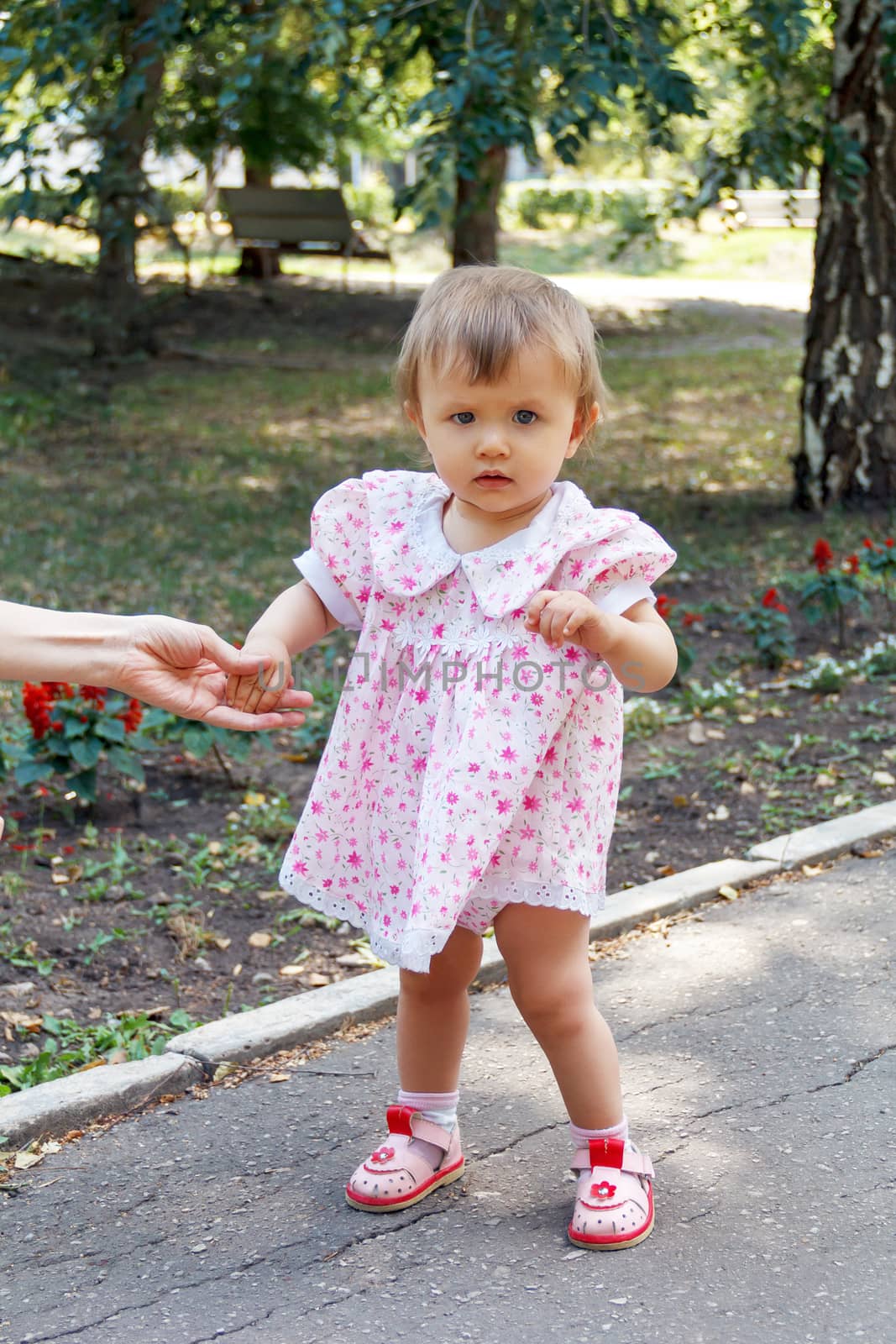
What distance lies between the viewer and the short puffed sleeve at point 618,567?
7.76 feet

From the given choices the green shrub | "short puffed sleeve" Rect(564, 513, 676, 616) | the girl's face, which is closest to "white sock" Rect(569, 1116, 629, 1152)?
"short puffed sleeve" Rect(564, 513, 676, 616)

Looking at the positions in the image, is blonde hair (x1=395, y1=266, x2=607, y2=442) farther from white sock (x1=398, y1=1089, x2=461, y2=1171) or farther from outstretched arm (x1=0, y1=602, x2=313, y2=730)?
white sock (x1=398, y1=1089, x2=461, y2=1171)

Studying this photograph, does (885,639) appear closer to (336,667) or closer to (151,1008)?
(336,667)

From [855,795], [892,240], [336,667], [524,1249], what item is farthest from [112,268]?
[524,1249]

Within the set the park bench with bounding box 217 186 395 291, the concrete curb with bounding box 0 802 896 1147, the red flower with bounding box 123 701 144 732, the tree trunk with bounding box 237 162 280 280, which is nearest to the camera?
the concrete curb with bounding box 0 802 896 1147

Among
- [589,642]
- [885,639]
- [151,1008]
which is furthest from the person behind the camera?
[885,639]

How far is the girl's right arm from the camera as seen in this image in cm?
248

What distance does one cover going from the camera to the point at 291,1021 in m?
3.15

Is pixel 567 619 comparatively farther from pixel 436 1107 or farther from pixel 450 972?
pixel 436 1107

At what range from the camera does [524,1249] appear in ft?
7.92

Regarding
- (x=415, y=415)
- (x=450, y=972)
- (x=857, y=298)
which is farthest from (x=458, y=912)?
(x=857, y=298)

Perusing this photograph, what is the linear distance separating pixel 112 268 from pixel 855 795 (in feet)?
31.1

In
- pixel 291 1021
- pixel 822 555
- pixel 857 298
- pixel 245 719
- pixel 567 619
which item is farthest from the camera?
pixel 857 298

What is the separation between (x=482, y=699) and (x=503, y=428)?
1.38 ft
